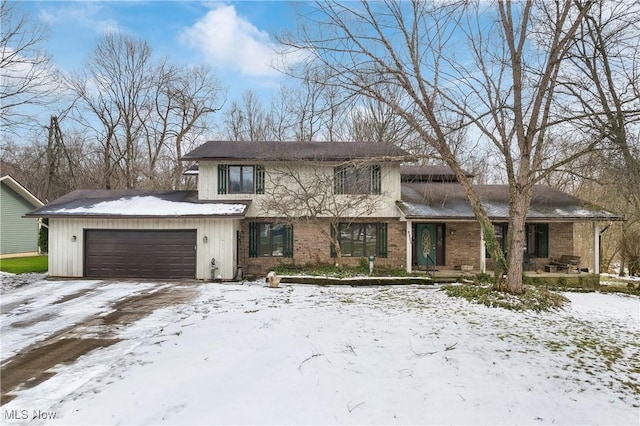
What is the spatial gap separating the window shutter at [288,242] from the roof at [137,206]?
209 centimetres

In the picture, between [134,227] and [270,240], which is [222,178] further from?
[134,227]

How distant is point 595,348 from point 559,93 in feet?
22.1

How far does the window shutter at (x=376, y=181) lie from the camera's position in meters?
13.5

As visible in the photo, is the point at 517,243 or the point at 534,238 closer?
the point at 517,243

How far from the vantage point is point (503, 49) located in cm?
908

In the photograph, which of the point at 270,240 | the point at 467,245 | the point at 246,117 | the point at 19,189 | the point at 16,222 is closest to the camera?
the point at 270,240

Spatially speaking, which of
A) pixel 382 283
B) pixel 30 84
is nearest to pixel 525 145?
pixel 382 283

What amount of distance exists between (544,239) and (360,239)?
793 cm

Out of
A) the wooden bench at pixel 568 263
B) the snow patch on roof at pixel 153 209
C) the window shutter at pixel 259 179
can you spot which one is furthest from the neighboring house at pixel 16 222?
the wooden bench at pixel 568 263

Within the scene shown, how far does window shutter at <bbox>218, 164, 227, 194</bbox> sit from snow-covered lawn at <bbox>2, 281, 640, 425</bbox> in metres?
6.66

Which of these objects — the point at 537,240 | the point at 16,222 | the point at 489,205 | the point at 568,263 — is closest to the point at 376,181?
the point at 489,205

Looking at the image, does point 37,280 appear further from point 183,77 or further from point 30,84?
point 183,77

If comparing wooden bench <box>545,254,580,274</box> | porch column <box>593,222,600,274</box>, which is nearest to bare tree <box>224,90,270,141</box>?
wooden bench <box>545,254,580,274</box>

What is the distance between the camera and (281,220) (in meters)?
13.4
